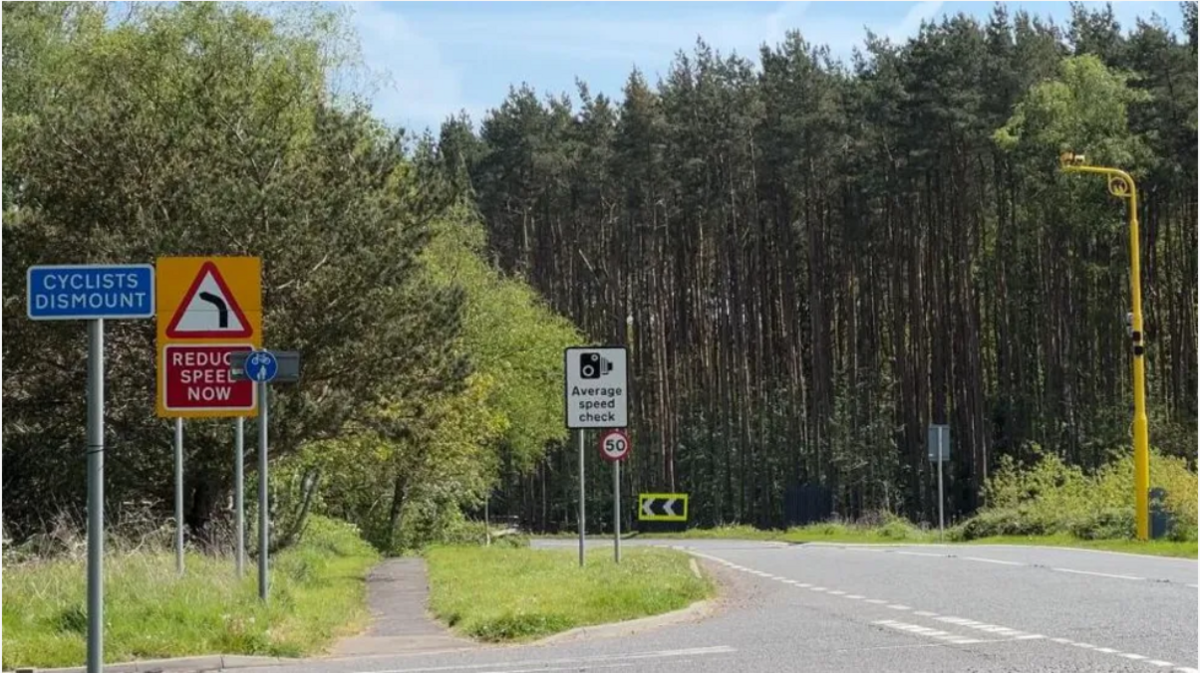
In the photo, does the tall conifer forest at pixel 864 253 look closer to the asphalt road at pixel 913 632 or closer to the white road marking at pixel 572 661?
the asphalt road at pixel 913 632

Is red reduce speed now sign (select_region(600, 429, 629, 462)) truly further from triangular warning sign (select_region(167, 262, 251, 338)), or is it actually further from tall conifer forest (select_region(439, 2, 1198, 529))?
tall conifer forest (select_region(439, 2, 1198, 529))

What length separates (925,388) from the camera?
6900 centimetres

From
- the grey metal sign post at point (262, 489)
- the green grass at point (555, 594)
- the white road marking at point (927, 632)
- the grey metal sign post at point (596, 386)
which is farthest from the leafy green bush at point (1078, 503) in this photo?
the grey metal sign post at point (262, 489)

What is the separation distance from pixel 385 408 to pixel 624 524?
50367 millimetres

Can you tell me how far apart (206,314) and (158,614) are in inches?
108

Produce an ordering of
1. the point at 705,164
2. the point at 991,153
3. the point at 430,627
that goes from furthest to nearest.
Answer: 1. the point at 705,164
2. the point at 991,153
3. the point at 430,627

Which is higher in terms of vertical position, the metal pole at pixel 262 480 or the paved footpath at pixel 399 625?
the metal pole at pixel 262 480

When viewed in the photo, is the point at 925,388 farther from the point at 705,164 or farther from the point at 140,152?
the point at 140,152

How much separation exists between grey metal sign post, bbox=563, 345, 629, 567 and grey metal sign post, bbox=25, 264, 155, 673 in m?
14.9

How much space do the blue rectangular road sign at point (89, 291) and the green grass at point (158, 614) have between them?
6.46 metres

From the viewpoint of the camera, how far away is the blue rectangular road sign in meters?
7.29

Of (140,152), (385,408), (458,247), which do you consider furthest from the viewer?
(458,247)

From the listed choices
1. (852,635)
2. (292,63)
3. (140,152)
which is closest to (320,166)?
(140,152)

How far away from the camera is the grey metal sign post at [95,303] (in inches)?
279
